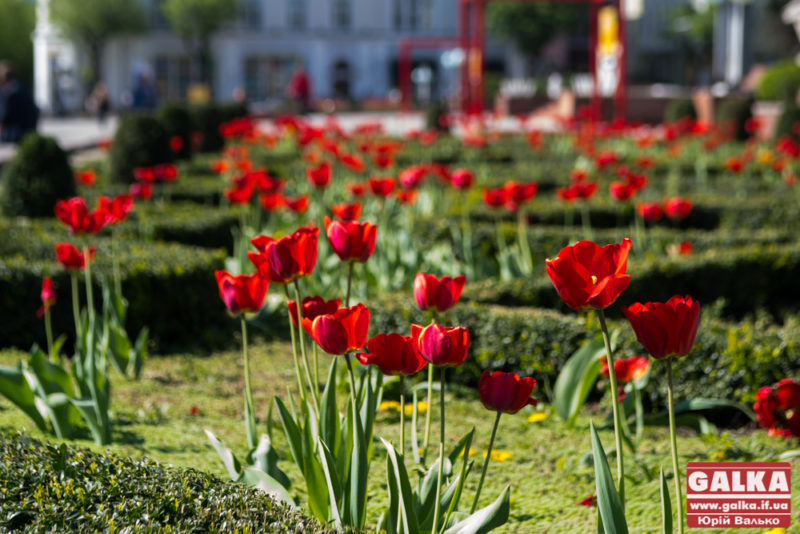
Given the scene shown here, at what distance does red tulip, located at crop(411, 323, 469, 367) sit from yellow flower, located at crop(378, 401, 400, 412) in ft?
6.35

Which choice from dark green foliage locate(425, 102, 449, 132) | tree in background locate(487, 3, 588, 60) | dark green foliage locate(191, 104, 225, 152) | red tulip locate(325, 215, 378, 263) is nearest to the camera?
red tulip locate(325, 215, 378, 263)

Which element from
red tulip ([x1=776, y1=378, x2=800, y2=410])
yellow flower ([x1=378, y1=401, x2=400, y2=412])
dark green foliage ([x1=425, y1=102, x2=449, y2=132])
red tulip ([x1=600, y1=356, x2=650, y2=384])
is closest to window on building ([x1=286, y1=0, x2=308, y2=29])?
dark green foliage ([x1=425, y1=102, x2=449, y2=132])

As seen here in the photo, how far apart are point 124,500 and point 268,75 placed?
55.8 m

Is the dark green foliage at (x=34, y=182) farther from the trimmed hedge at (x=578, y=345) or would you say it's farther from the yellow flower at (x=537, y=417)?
the yellow flower at (x=537, y=417)

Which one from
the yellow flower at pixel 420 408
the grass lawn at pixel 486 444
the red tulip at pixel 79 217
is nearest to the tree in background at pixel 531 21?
the grass lawn at pixel 486 444

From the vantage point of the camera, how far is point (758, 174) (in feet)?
37.0

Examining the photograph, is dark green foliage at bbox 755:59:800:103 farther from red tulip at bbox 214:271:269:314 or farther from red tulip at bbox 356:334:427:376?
red tulip at bbox 356:334:427:376

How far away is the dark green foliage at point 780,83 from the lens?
855 inches

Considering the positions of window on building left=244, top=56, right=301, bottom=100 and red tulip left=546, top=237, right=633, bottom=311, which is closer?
red tulip left=546, top=237, right=633, bottom=311

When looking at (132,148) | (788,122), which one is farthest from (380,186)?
(788,122)

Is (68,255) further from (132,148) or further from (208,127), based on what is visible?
(208,127)

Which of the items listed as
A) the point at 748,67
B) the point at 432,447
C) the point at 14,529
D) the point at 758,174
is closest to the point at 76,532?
the point at 14,529

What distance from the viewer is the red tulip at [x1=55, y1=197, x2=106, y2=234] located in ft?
10.8

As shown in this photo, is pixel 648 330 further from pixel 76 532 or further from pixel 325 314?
pixel 76 532
